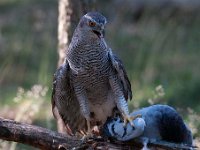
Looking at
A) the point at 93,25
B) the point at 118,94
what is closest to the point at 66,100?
the point at 118,94

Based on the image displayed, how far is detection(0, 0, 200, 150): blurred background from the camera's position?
9.80 m

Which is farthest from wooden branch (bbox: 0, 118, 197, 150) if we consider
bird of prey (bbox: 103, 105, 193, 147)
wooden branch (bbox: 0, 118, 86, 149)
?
bird of prey (bbox: 103, 105, 193, 147)

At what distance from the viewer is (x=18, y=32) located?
12.7 metres

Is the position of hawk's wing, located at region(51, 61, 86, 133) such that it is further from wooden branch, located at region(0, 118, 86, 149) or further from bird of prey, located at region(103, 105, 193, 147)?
wooden branch, located at region(0, 118, 86, 149)

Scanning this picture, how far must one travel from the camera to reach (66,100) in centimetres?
637

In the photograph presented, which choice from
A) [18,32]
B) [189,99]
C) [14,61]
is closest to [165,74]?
[189,99]

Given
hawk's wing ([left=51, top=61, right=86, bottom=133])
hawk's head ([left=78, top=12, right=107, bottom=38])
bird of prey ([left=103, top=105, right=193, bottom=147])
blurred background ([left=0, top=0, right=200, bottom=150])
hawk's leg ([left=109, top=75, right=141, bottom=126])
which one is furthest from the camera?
blurred background ([left=0, top=0, right=200, bottom=150])

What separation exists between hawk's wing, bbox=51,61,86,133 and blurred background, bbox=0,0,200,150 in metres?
1.34

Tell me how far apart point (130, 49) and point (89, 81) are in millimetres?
5662

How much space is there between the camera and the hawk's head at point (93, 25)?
586 centimetres

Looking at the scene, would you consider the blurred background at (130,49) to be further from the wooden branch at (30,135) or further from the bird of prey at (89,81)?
the wooden branch at (30,135)

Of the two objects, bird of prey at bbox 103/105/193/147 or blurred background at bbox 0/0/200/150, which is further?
blurred background at bbox 0/0/200/150

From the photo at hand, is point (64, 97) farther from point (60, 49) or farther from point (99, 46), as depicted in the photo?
point (60, 49)

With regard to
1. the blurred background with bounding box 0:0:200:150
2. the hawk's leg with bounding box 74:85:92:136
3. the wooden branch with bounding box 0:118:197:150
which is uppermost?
the blurred background with bounding box 0:0:200:150
